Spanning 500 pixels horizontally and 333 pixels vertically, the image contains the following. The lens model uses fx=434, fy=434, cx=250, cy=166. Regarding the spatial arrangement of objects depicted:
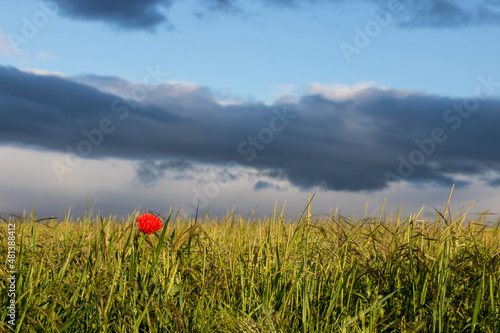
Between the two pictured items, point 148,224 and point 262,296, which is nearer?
point 262,296

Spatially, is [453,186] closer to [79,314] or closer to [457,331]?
[457,331]

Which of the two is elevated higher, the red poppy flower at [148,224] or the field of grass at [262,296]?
the red poppy flower at [148,224]

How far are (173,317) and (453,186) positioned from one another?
2.71 meters

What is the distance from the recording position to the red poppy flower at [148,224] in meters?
3.93

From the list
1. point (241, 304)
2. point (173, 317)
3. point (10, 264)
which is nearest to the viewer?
point (173, 317)

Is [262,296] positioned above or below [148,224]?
below

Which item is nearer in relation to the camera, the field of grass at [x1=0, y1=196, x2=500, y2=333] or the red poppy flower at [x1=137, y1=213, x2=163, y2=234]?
the field of grass at [x1=0, y1=196, x2=500, y2=333]

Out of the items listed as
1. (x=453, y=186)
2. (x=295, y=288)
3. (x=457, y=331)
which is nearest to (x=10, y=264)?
(x=295, y=288)

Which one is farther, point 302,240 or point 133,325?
point 302,240

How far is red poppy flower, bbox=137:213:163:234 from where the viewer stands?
3926 mm

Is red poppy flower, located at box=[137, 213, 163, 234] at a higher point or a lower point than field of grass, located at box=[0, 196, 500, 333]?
higher

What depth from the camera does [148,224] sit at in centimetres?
396

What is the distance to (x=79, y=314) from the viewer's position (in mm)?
3111

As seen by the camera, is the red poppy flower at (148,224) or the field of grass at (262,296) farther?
the red poppy flower at (148,224)
